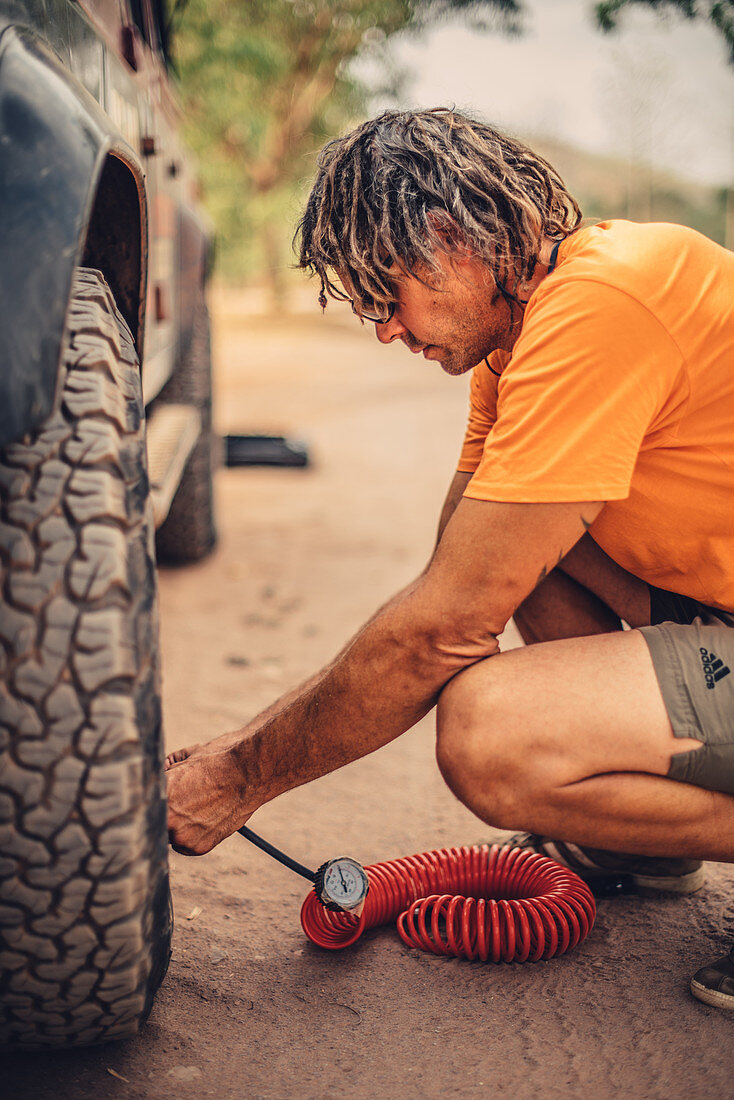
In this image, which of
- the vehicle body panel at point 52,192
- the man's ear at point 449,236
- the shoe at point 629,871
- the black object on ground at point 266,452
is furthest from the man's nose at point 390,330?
the black object on ground at point 266,452

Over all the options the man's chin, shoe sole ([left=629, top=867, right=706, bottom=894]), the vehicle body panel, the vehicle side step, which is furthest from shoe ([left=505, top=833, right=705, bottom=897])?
the vehicle body panel

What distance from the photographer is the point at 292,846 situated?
2.20 metres

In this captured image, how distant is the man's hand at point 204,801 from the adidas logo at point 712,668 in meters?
0.80

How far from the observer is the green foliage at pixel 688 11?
321 centimetres

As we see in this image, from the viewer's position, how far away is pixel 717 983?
64.6 inches

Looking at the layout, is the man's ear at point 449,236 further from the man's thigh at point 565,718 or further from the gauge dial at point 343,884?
the gauge dial at point 343,884

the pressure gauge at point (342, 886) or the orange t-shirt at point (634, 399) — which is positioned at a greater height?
the orange t-shirt at point (634, 399)

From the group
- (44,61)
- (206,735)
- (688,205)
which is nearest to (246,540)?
(206,735)

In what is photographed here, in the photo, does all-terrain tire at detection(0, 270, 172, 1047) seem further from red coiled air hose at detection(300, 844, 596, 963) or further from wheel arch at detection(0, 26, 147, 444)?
red coiled air hose at detection(300, 844, 596, 963)

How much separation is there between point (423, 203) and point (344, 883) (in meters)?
1.18

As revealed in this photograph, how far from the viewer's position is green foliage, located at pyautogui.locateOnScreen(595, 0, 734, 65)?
3213mm

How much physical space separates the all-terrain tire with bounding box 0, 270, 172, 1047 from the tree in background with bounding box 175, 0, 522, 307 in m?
1.06

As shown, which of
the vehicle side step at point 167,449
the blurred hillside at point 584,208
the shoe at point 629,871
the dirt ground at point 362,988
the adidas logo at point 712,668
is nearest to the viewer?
the dirt ground at point 362,988

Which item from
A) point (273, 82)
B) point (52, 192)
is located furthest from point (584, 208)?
point (52, 192)
